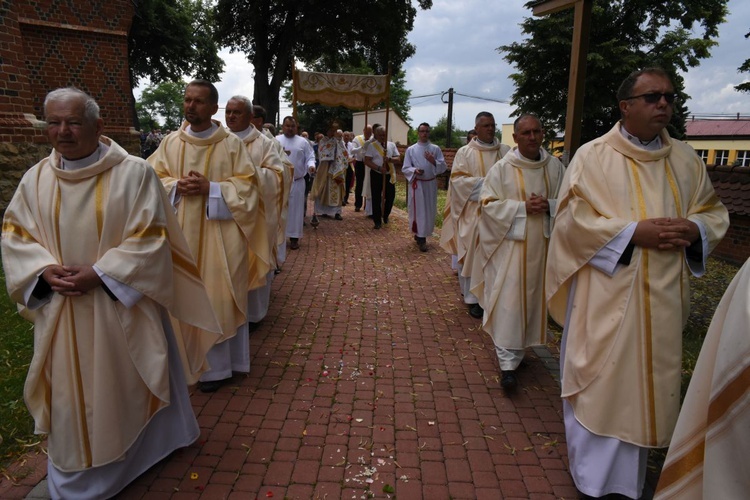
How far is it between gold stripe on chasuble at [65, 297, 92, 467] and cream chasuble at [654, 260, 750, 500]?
2.66m

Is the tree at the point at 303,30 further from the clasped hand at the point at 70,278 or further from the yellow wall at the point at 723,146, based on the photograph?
the clasped hand at the point at 70,278

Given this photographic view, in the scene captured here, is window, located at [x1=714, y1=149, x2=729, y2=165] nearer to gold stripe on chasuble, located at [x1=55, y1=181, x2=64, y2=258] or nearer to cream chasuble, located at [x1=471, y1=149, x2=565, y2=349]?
cream chasuble, located at [x1=471, y1=149, x2=565, y2=349]

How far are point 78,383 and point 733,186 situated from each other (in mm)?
10618

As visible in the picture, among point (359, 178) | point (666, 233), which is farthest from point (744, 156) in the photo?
point (666, 233)

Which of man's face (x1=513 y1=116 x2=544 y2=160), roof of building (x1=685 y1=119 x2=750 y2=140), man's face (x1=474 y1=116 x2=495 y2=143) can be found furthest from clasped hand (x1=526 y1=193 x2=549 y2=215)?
roof of building (x1=685 y1=119 x2=750 y2=140)

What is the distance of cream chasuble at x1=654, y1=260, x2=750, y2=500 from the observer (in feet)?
4.33

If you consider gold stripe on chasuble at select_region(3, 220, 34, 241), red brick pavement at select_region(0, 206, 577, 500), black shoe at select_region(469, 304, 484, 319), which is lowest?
red brick pavement at select_region(0, 206, 577, 500)

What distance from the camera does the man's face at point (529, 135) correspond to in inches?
170

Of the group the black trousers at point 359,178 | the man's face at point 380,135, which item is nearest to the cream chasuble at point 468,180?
the man's face at point 380,135

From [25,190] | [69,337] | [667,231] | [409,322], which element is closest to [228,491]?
[69,337]

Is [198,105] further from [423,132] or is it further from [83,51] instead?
[83,51]

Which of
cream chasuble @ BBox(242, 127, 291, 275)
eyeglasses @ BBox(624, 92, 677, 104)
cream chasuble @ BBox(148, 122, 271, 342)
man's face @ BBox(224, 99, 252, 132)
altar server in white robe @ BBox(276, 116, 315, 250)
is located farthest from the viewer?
altar server in white robe @ BBox(276, 116, 315, 250)

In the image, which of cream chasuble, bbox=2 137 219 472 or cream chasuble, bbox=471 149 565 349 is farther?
cream chasuble, bbox=471 149 565 349

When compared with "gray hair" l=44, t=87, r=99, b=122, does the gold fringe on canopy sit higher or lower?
higher
